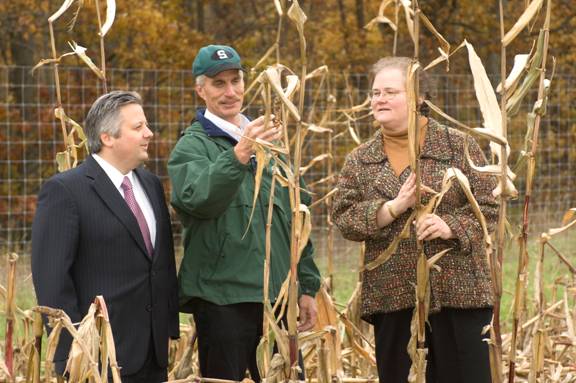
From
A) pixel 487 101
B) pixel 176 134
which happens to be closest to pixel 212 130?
pixel 487 101

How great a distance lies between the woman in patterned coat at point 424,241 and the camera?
379 cm

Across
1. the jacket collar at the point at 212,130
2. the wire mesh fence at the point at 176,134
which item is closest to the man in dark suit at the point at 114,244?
the jacket collar at the point at 212,130

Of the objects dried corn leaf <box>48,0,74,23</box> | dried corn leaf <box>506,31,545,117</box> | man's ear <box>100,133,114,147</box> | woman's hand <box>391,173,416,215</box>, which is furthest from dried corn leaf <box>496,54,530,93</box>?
dried corn leaf <box>48,0,74,23</box>

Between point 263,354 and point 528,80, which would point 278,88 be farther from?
point 263,354

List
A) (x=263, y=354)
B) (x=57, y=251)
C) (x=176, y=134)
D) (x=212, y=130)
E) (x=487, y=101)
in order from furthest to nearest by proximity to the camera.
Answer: (x=176, y=134) → (x=212, y=130) → (x=57, y=251) → (x=263, y=354) → (x=487, y=101)

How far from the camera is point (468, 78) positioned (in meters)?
10.5

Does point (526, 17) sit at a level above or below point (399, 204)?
above

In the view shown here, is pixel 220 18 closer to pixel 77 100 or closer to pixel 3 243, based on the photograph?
pixel 77 100

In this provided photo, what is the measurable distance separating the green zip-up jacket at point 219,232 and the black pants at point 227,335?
0.17ft

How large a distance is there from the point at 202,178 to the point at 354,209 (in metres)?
0.53

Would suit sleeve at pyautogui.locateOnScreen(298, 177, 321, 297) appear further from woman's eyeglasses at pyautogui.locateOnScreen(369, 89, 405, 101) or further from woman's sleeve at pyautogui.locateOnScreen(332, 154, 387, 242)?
woman's eyeglasses at pyautogui.locateOnScreen(369, 89, 405, 101)

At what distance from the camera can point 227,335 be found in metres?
3.84

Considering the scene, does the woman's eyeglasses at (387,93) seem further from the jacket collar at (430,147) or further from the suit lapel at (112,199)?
the suit lapel at (112,199)

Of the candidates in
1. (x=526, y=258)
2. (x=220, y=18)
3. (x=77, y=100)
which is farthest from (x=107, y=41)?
(x=526, y=258)
